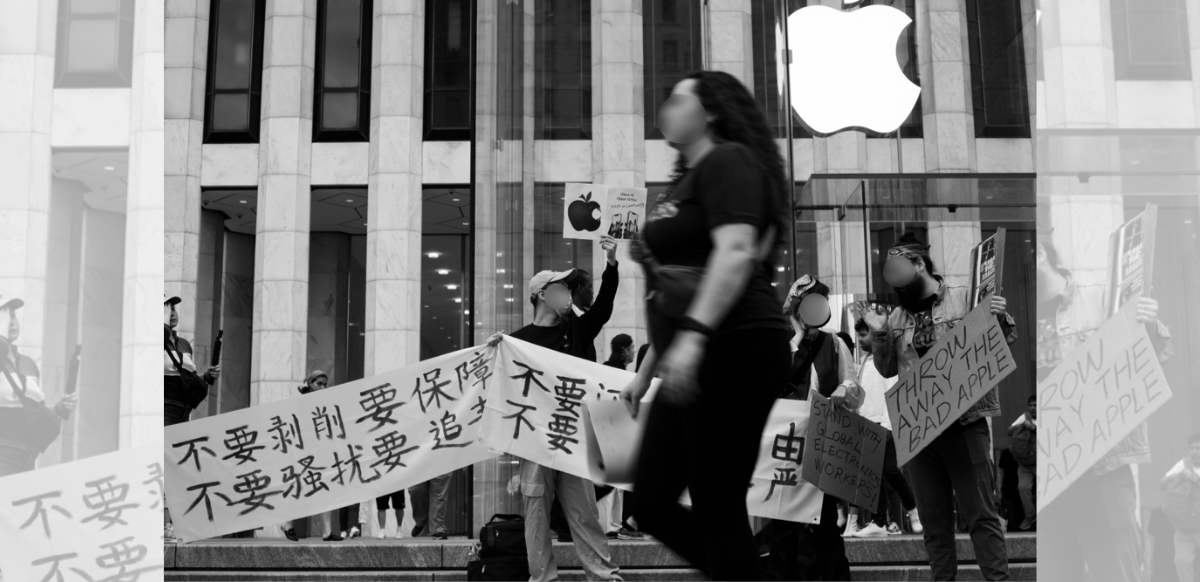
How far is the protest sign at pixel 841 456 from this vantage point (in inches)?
267

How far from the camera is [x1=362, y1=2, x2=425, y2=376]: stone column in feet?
62.9

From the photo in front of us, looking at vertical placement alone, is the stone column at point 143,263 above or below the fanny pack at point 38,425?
above

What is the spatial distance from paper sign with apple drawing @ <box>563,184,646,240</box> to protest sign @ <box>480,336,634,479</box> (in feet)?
3.28

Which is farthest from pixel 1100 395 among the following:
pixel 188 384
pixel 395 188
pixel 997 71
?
pixel 395 188

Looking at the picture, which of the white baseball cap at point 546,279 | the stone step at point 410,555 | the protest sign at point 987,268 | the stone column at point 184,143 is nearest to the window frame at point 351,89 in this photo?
the stone column at point 184,143

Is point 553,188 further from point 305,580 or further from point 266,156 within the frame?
point 266,156

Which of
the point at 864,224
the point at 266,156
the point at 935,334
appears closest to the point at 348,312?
the point at 266,156

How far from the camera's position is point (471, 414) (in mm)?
7754

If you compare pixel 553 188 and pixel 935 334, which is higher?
pixel 553 188

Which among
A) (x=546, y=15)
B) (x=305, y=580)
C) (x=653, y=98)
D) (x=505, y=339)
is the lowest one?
(x=305, y=580)

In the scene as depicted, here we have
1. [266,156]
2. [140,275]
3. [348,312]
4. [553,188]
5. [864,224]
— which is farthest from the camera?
[348,312]

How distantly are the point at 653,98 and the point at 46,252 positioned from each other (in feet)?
24.8

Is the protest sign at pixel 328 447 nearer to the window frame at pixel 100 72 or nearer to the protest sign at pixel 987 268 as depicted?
the protest sign at pixel 987 268

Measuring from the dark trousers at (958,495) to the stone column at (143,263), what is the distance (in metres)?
3.79
